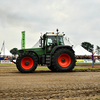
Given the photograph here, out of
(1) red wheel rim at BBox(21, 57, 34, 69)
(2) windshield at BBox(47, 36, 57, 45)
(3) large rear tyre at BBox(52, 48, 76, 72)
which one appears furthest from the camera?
(2) windshield at BBox(47, 36, 57, 45)

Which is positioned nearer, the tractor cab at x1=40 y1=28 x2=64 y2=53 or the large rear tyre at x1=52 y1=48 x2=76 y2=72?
the large rear tyre at x1=52 y1=48 x2=76 y2=72

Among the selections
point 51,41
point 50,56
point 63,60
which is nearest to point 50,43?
point 51,41

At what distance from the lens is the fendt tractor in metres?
8.71

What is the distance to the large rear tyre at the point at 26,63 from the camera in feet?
28.3

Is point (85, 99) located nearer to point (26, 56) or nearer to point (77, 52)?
point (26, 56)

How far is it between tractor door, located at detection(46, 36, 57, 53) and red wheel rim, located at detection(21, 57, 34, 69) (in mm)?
1221

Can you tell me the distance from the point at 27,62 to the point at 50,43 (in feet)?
6.08

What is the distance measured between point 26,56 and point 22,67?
2.12 feet

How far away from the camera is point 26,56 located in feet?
→ 28.6

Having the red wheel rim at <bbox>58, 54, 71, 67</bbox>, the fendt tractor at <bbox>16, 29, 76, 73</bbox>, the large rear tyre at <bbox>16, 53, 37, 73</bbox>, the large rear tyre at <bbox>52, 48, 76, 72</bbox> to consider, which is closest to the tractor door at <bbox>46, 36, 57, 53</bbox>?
the fendt tractor at <bbox>16, 29, 76, 73</bbox>

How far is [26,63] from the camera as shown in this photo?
344 inches

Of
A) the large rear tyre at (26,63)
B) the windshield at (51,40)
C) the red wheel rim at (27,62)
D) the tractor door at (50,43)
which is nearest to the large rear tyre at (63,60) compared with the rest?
the tractor door at (50,43)

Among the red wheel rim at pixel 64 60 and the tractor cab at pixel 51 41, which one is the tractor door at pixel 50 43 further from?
the red wheel rim at pixel 64 60

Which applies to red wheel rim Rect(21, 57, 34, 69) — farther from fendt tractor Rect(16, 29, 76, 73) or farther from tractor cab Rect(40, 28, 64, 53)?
tractor cab Rect(40, 28, 64, 53)
